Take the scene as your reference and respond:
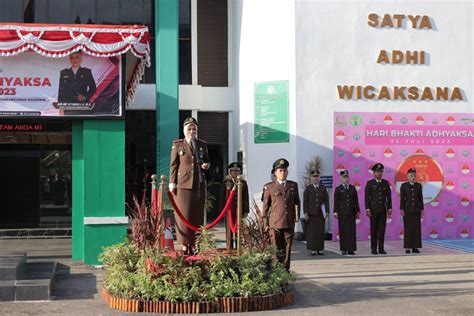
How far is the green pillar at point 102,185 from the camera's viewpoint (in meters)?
12.4

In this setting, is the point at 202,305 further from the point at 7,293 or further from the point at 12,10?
the point at 12,10

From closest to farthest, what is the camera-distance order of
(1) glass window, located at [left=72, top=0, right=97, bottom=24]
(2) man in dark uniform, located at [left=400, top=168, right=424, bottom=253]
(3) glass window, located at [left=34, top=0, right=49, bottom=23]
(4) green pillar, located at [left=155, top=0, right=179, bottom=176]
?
(2) man in dark uniform, located at [left=400, top=168, right=424, bottom=253] → (4) green pillar, located at [left=155, top=0, right=179, bottom=176] → (3) glass window, located at [left=34, top=0, right=49, bottom=23] → (1) glass window, located at [left=72, top=0, right=97, bottom=24]

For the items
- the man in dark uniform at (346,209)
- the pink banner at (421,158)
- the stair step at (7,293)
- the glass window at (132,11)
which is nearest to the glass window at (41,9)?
the glass window at (132,11)

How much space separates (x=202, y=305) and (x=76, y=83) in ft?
18.3

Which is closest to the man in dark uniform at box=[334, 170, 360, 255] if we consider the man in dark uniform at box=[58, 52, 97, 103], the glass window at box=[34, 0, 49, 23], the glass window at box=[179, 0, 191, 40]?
the man in dark uniform at box=[58, 52, 97, 103]

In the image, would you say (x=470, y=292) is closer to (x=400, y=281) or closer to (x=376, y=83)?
(x=400, y=281)

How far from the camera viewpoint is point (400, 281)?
425 inches

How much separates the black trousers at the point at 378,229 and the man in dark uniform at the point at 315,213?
3.40 feet

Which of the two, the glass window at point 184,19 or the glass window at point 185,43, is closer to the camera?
the glass window at point 185,43

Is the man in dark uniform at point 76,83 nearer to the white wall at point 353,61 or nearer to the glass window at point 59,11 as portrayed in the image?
the white wall at point 353,61

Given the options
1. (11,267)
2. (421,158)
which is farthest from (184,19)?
(11,267)

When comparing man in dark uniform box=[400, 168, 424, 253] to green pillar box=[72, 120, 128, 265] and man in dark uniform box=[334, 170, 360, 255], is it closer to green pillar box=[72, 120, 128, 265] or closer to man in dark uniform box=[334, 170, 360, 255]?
man in dark uniform box=[334, 170, 360, 255]

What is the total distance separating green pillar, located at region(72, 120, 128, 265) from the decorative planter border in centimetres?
403

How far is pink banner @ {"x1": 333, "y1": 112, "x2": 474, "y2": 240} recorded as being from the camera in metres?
17.4
